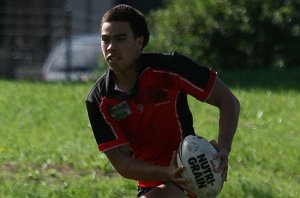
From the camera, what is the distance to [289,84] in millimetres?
16016

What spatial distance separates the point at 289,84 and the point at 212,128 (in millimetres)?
4088

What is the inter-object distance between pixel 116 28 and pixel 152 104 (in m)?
0.52

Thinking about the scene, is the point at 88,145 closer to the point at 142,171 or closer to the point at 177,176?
the point at 142,171

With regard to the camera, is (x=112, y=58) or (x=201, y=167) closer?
(x=201, y=167)

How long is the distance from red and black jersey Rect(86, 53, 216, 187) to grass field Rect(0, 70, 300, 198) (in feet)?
7.82

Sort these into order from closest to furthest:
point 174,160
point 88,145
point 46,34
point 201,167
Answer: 1. point 201,167
2. point 174,160
3. point 88,145
4. point 46,34

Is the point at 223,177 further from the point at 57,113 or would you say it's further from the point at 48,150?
the point at 57,113

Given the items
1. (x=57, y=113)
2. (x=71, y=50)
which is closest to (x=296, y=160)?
(x=57, y=113)

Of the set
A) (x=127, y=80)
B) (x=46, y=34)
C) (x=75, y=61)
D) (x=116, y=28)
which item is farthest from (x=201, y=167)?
(x=46, y=34)

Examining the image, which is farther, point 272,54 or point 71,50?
point 71,50

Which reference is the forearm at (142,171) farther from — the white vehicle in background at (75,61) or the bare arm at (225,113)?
the white vehicle in background at (75,61)

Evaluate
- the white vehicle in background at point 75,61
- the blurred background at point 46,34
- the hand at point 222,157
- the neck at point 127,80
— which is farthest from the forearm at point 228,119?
the blurred background at point 46,34

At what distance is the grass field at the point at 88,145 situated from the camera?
974cm

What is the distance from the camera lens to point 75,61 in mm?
21656
